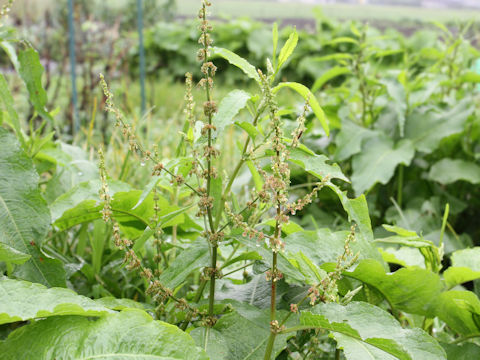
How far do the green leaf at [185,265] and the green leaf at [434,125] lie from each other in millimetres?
1552

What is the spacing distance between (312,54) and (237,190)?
5923 mm

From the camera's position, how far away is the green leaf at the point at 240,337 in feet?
3.73

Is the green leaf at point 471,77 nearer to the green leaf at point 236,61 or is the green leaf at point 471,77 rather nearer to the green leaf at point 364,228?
the green leaf at point 364,228

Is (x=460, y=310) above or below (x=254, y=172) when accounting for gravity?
below

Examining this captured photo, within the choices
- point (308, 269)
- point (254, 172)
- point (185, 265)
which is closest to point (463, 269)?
point (308, 269)

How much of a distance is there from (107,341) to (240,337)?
32cm

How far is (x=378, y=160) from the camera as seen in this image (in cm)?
→ 239

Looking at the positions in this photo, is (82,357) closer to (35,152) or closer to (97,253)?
(97,253)

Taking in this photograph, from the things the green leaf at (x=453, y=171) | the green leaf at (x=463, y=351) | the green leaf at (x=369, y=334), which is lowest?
the green leaf at (x=463, y=351)

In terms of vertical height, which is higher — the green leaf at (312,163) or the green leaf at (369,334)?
the green leaf at (312,163)

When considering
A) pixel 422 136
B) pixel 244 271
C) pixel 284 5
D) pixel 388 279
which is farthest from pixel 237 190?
pixel 284 5

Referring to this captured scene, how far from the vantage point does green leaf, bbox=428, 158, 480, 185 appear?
7.97 ft

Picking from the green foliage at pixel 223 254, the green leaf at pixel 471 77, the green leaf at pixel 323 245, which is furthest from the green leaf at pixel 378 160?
the green leaf at pixel 323 245

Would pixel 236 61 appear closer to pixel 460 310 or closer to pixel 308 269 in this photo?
pixel 308 269
